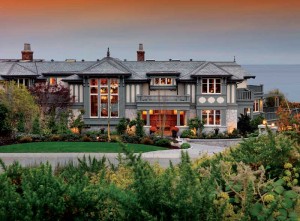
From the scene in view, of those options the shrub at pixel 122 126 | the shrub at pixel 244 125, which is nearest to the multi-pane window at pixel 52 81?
the shrub at pixel 122 126

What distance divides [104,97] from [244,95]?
12.7 m

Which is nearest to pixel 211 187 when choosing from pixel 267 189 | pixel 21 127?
pixel 267 189

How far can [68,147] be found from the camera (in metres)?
28.1

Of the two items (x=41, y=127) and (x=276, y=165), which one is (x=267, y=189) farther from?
(x=41, y=127)

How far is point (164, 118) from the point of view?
137ft

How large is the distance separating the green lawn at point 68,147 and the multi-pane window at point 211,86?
14324mm

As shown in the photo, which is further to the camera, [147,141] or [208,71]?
[208,71]

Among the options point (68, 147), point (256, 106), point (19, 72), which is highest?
point (19, 72)

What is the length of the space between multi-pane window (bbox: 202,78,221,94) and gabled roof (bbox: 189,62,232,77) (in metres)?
0.61

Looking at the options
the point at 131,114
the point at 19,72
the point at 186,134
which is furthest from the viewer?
the point at 19,72

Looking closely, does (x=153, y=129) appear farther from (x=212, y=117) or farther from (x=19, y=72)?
(x=19, y=72)

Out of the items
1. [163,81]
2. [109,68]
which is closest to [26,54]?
[109,68]

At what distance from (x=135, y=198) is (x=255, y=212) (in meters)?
1.27

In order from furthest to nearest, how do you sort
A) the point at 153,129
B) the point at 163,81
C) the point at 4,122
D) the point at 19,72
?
the point at 19,72 < the point at 163,81 < the point at 153,129 < the point at 4,122
